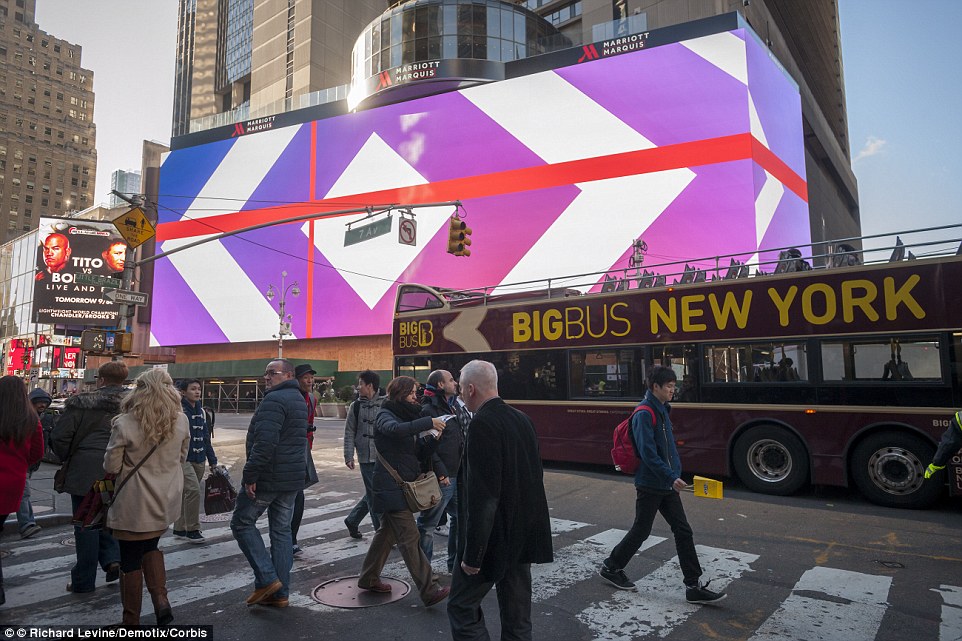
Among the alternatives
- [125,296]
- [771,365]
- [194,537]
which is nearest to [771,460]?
[771,365]

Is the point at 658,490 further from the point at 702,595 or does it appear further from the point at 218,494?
the point at 218,494

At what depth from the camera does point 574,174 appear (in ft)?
111

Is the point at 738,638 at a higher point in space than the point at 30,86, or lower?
lower

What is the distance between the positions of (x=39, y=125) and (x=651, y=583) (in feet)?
490

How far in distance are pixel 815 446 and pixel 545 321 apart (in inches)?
216

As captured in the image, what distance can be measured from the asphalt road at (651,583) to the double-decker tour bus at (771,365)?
1.10m

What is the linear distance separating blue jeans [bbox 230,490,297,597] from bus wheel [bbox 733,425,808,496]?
8.07 meters

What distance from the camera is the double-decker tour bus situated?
880 centimetres

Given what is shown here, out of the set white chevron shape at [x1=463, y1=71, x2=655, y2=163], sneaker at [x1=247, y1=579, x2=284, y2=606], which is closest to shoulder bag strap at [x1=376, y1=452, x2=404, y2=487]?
sneaker at [x1=247, y1=579, x2=284, y2=606]

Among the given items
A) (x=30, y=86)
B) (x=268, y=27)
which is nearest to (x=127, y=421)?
(x=268, y=27)

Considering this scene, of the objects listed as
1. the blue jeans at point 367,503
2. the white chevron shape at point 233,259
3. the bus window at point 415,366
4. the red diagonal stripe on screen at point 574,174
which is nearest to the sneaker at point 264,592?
the blue jeans at point 367,503

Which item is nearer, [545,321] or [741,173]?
[545,321]

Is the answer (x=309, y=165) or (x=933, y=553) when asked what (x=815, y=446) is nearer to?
(x=933, y=553)

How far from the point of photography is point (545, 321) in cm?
1280
